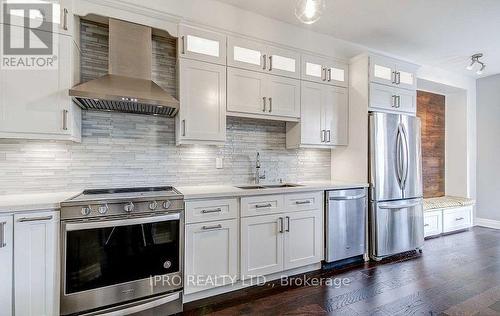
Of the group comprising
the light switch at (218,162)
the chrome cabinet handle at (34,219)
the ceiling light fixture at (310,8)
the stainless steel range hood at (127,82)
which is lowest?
the chrome cabinet handle at (34,219)

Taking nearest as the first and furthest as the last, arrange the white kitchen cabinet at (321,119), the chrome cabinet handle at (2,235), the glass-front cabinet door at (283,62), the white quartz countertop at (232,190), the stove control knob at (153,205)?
the chrome cabinet handle at (2,235) < the stove control knob at (153,205) < the white quartz countertop at (232,190) < the glass-front cabinet door at (283,62) < the white kitchen cabinet at (321,119)

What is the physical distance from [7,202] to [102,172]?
74 cm

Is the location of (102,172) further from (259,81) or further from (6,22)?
(259,81)

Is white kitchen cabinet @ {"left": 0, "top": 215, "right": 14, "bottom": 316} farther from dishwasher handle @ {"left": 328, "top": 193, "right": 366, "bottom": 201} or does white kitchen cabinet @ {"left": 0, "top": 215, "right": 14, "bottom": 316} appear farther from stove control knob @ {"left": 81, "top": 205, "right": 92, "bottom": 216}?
dishwasher handle @ {"left": 328, "top": 193, "right": 366, "bottom": 201}

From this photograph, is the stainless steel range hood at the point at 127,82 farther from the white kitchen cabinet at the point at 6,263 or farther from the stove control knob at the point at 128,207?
the white kitchen cabinet at the point at 6,263

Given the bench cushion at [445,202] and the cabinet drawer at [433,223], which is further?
the bench cushion at [445,202]

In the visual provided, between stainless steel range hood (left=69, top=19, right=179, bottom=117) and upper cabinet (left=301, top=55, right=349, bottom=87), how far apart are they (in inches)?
68.5

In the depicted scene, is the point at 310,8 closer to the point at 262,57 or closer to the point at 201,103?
the point at 262,57

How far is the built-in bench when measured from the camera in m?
4.24

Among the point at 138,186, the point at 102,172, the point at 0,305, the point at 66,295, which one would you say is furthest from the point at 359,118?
the point at 0,305

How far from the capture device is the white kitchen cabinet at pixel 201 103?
2531 mm

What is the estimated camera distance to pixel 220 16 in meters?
2.80

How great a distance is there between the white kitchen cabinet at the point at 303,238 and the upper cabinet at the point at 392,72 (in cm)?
198

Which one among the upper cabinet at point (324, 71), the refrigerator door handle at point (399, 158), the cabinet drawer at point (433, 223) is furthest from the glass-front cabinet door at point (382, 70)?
the cabinet drawer at point (433, 223)
